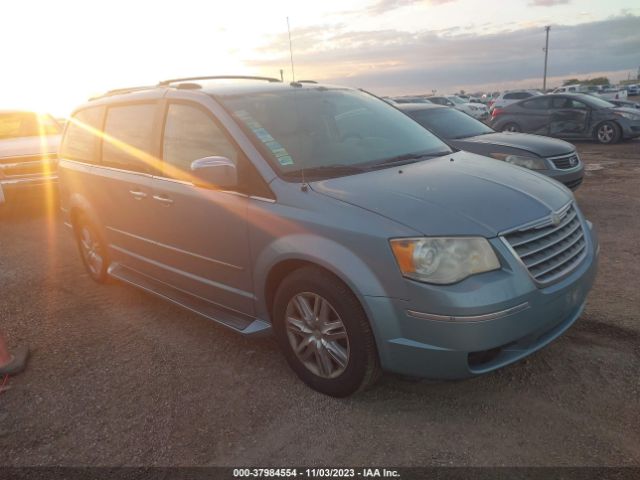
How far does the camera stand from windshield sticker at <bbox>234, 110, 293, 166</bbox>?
3148 millimetres

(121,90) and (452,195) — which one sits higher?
(121,90)

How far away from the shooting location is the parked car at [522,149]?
6.83 metres

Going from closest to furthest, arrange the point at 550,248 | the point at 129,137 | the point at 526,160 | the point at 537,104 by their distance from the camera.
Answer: the point at 550,248 → the point at 129,137 → the point at 526,160 → the point at 537,104

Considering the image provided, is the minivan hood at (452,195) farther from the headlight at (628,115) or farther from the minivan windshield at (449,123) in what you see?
the headlight at (628,115)

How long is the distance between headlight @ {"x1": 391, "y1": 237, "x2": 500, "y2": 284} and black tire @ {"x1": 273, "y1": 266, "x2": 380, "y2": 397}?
0.38 meters

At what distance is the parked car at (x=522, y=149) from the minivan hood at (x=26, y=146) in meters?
6.65

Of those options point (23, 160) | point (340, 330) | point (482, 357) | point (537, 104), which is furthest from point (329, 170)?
point (537, 104)

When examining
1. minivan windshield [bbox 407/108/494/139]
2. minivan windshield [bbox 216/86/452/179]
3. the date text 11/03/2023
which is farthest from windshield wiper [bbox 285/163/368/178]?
minivan windshield [bbox 407/108/494/139]

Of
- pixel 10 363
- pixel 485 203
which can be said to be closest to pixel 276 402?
pixel 485 203

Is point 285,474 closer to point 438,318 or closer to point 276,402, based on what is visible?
point 276,402

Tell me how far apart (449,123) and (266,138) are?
523cm

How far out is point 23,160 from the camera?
9062mm

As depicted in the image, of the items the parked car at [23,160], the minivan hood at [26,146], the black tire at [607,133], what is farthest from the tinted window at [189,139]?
the black tire at [607,133]

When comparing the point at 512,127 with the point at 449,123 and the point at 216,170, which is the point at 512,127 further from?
the point at 216,170
